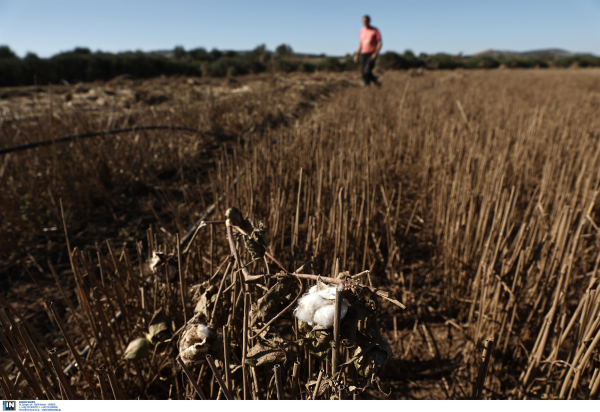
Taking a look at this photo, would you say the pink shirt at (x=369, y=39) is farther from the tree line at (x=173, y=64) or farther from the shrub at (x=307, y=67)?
the shrub at (x=307, y=67)

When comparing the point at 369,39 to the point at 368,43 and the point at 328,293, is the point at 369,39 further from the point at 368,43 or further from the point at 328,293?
the point at 328,293

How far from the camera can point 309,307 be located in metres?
0.58

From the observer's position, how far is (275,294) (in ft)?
2.22

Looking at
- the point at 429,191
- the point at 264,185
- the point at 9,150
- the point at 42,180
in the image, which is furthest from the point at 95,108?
the point at 429,191

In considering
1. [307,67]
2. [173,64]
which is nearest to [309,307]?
[173,64]

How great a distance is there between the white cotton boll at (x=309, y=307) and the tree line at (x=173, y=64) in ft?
26.2

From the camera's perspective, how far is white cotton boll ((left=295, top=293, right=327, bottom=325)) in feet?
1.90

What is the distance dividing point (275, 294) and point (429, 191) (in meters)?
1.89

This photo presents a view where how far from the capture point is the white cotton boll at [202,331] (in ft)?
2.44

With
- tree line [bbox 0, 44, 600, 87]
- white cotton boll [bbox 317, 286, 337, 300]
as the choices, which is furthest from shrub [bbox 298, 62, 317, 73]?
white cotton boll [bbox 317, 286, 337, 300]

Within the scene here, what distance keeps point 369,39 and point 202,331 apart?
323 inches

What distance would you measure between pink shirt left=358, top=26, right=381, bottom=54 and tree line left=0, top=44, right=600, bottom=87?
612cm

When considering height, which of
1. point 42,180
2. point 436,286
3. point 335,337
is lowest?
point 436,286
